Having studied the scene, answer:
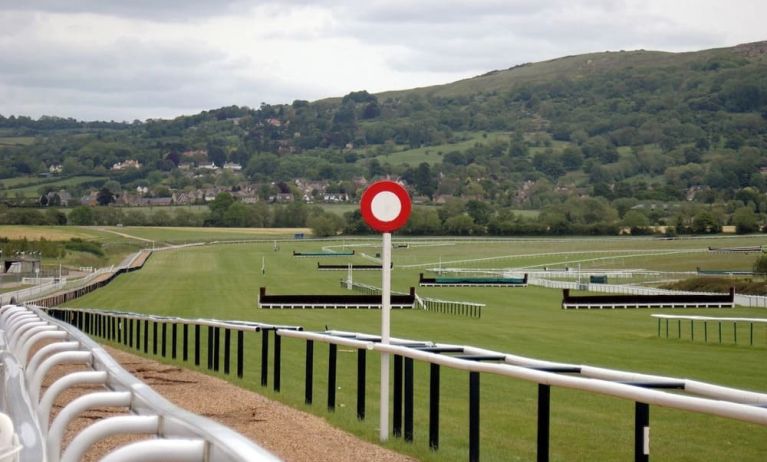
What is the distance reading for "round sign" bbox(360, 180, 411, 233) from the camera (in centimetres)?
1078

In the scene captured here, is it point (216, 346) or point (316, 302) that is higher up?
point (216, 346)

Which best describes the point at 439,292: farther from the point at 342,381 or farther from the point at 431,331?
the point at 342,381

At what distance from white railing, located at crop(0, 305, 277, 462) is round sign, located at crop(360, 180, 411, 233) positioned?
2609 mm

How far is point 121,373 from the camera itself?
254 inches

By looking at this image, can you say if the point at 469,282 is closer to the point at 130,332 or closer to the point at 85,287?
the point at 85,287

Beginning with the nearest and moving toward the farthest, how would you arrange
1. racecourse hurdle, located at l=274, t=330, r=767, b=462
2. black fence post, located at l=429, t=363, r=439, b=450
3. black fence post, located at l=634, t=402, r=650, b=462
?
racecourse hurdle, located at l=274, t=330, r=767, b=462 < black fence post, located at l=634, t=402, r=650, b=462 < black fence post, located at l=429, t=363, r=439, b=450

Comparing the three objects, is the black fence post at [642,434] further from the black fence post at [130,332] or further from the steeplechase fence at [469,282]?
the steeplechase fence at [469,282]

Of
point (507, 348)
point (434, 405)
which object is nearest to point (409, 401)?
point (434, 405)

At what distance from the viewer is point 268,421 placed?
10.7 metres

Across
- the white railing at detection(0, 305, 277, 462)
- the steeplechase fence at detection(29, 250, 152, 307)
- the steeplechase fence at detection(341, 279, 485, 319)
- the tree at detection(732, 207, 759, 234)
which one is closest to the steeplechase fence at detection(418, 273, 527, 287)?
the steeplechase fence at detection(29, 250, 152, 307)

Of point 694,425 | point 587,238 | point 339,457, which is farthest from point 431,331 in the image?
point 587,238

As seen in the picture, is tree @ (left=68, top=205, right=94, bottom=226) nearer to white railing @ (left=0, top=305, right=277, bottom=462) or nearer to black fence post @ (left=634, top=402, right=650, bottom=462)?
white railing @ (left=0, top=305, right=277, bottom=462)

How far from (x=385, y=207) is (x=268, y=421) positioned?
1979mm

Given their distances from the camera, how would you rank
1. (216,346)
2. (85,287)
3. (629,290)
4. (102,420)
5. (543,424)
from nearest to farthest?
(102,420)
(543,424)
(216,346)
(85,287)
(629,290)
